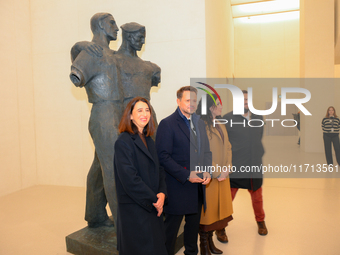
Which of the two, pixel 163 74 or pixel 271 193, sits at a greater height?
pixel 163 74

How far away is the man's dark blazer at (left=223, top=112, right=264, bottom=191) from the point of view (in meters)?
3.43

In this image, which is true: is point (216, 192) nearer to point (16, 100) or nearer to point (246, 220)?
point (246, 220)

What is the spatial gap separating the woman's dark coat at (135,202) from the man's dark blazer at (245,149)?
165cm

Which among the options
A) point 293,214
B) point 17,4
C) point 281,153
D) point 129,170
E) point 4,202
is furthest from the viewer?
point 281,153

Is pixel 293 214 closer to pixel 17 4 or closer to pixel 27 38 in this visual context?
pixel 27 38

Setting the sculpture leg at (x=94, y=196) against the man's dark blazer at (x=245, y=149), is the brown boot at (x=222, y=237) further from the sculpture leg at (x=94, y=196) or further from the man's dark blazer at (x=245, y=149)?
the sculpture leg at (x=94, y=196)

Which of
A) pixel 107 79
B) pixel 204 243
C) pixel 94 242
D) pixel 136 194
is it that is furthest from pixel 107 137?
pixel 204 243

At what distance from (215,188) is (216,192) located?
0.14 feet

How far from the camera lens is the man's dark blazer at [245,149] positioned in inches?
135

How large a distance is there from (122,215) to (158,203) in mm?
269

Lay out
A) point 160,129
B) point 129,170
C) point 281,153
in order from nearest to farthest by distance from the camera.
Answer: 1. point 129,170
2. point 160,129
3. point 281,153

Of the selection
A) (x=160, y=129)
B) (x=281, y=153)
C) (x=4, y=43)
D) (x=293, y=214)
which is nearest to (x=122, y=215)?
(x=160, y=129)

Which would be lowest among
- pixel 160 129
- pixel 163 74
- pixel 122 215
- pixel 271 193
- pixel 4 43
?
pixel 271 193

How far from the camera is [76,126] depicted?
579 cm
